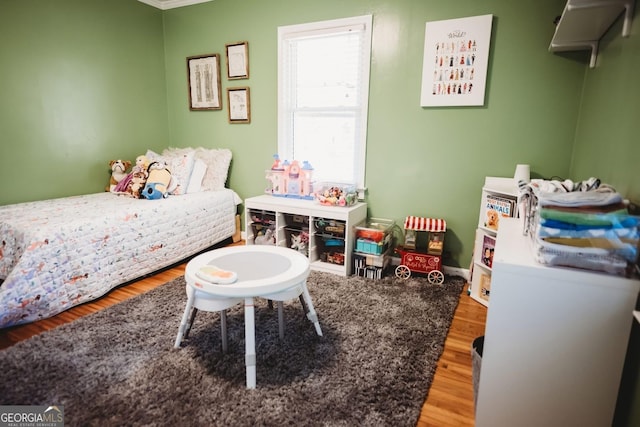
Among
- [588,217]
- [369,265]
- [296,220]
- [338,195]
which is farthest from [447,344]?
[296,220]

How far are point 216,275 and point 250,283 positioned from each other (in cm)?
18

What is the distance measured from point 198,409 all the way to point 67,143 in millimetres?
2852

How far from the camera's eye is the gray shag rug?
143 centimetres

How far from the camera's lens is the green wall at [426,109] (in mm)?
2477

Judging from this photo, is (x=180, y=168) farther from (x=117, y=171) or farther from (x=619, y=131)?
(x=619, y=131)

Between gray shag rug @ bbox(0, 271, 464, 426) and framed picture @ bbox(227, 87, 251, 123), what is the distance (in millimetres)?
2028

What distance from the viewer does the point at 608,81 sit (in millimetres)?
1779

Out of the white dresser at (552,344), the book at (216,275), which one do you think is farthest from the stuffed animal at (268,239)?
the white dresser at (552,344)

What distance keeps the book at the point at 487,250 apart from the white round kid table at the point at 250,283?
1306mm

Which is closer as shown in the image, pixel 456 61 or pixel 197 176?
pixel 456 61

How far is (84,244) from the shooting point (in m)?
2.31

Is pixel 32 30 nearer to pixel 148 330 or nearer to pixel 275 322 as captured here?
pixel 148 330

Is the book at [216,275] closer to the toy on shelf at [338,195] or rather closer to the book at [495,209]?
the toy on shelf at [338,195]

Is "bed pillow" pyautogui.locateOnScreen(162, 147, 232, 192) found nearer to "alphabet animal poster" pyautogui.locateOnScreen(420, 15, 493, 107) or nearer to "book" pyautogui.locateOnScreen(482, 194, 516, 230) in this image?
"alphabet animal poster" pyautogui.locateOnScreen(420, 15, 493, 107)
